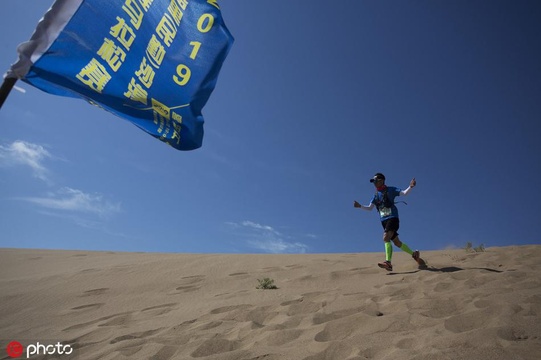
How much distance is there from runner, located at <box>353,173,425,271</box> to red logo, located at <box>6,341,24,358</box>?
543 centimetres

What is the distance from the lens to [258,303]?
421cm

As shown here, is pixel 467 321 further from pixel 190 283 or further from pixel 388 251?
pixel 190 283

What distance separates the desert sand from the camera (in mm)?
2652

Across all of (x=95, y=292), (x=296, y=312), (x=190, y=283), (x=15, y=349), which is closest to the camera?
(x=15, y=349)

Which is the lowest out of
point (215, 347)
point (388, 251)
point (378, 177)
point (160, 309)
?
point (215, 347)

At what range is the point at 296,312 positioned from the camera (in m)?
3.73

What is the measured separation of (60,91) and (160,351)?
2.49 m

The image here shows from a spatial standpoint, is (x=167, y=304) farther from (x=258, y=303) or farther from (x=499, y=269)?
(x=499, y=269)

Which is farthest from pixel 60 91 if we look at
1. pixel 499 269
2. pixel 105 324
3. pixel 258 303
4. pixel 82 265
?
pixel 82 265

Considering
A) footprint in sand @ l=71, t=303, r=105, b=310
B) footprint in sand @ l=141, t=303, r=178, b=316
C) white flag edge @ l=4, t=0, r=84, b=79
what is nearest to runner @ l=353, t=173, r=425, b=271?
footprint in sand @ l=141, t=303, r=178, b=316

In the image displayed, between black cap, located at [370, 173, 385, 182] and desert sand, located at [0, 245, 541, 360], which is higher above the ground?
black cap, located at [370, 173, 385, 182]

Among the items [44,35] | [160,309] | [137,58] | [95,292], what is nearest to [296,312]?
[160,309]

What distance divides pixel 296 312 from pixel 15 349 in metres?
3.17

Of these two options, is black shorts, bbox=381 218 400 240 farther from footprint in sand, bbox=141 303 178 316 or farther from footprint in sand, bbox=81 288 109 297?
footprint in sand, bbox=81 288 109 297
